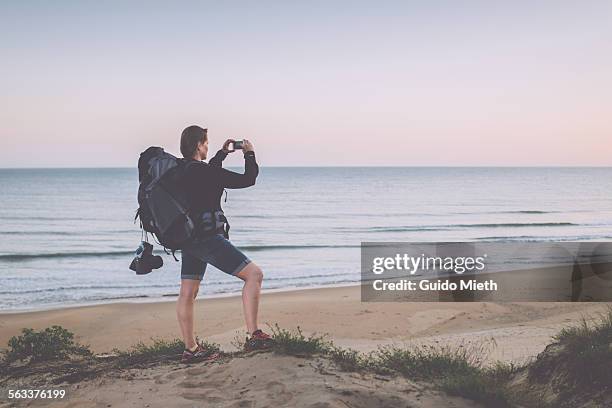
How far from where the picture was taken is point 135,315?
12.9m

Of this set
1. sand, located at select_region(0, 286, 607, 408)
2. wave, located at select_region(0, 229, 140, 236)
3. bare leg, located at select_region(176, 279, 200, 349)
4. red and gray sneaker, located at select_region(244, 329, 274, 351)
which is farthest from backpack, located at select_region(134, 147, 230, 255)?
wave, located at select_region(0, 229, 140, 236)

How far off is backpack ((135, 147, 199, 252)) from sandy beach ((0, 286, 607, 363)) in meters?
3.94

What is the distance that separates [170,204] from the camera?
5.66 metres

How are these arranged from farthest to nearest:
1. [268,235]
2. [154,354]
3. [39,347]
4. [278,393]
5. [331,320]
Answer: [268,235] < [331,320] < [39,347] < [154,354] < [278,393]

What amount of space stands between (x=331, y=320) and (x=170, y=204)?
6857 mm

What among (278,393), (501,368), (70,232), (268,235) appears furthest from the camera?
(70,232)

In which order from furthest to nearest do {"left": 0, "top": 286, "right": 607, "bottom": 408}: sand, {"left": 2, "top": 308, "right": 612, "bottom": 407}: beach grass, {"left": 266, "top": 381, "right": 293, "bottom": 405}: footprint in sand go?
{"left": 2, "top": 308, "right": 612, "bottom": 407}: beach grass
{"left": 0, "top": 286, "right": 607, "bottom": 408}: sand
{"left": 266, "top": 381, "right": 293, "bottom": 405}: footprint in sand

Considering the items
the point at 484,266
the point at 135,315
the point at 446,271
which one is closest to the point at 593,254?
the point at 484,266

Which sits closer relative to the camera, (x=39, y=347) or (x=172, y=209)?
(x=172, y=209)

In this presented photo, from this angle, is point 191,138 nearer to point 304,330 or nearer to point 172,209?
point 172,209

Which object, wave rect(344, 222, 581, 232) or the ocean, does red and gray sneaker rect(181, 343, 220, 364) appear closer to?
the ocean

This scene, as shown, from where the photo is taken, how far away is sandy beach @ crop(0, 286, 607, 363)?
10.3 metres

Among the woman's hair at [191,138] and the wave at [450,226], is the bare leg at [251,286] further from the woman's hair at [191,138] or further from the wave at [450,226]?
the wave at [450,226]

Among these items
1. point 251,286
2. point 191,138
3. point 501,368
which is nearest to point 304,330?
point 501,368
